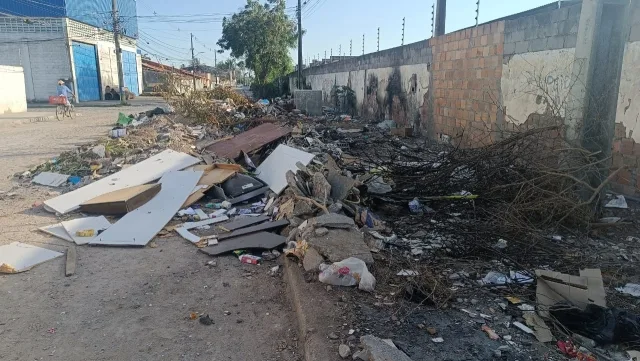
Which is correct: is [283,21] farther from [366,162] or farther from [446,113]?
[366,162]

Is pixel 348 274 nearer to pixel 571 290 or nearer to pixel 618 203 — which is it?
pixel 571 290

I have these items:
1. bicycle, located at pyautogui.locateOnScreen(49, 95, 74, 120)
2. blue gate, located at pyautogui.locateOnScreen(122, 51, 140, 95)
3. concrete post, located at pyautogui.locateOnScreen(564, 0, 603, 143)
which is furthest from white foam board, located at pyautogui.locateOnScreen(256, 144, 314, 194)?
blue gate, located at pyautogui.locateOnScreen(122, 51, 140, 95)

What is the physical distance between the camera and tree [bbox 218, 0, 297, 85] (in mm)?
30500

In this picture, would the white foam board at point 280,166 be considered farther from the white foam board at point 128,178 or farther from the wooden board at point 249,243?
the wooden board at point 249,243

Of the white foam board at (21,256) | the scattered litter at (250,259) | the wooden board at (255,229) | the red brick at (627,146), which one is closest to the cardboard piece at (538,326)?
the scattered litter at (250,259)

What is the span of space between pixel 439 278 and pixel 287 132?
5.93 metres

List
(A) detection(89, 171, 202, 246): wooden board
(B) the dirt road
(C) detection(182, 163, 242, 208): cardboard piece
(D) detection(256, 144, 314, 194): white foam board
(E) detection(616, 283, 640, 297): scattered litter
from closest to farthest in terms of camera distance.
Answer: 1. (B) the dirt road
2. (E) detection(616, 283, 640, 297): scattered litter
3. (A) detection(89, 171, 202, 246): wooden board
4. (C) detection(182, 163, 242, 208): cardboard piece
5. (D) detection(256, 144, 314, 194): white foam board

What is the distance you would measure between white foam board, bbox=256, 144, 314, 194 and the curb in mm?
2400

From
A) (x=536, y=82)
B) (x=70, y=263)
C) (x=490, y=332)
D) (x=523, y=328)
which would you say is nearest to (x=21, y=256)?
(x=70, y=263)

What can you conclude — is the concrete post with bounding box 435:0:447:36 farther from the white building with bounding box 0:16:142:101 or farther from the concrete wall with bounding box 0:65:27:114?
the white building with bounding box 0:16:142:101

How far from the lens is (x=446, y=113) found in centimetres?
931

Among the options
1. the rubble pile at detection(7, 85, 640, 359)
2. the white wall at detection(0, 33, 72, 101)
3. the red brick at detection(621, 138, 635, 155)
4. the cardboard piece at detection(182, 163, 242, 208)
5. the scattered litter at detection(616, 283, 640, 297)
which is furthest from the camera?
the white wall at detection(0, 33, 72, 101)

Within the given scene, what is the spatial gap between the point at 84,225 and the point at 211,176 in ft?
6.16

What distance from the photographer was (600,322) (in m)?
2.45
